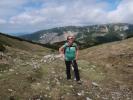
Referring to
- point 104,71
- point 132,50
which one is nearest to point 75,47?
point 104,71

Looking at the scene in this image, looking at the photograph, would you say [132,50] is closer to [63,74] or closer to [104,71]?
[104,71]

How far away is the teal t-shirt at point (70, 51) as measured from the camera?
66.2 ft

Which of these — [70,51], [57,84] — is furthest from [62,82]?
[70,51]

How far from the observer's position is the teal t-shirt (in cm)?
2017

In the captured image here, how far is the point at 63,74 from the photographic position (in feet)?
78.4

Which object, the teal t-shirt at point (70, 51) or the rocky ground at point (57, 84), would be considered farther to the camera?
the teal t-shirt at point (70, 51)

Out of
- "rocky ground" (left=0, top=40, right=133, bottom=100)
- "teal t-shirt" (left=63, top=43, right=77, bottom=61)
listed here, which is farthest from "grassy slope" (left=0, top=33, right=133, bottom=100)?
"teal t-shirt" (left=63, top=43, right=77, bottom=61)

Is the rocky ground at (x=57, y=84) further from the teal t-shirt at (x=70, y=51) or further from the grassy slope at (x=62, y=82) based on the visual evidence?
the teal t-shirt at (x=70, y=51)

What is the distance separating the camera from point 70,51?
20.3 m

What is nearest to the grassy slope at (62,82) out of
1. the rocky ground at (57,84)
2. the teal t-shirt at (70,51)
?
the rocky ground at (57,84)

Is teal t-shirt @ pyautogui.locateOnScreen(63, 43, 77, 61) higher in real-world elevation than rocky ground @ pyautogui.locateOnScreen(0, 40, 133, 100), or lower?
higher

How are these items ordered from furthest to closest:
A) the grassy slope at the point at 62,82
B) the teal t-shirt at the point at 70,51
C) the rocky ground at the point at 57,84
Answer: the teal t-shirt at the point at 70,51 → the grassy slope at the point at 62,82 → the rocky ground at the point at 57,84

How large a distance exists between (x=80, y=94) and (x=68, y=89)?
3.13 feet

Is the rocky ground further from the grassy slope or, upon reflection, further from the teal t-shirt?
the teal t-shirt
